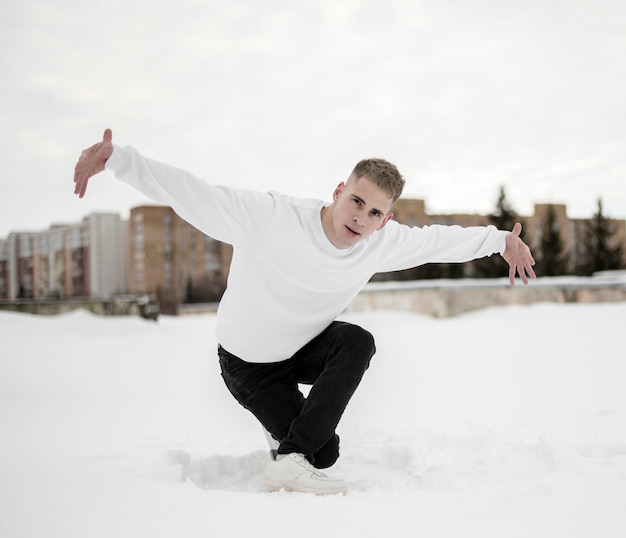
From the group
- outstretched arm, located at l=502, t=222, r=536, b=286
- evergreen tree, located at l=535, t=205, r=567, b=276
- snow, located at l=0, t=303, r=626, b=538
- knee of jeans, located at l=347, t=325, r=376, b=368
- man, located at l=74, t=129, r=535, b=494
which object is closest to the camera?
snow, located at l=0, t=303, r=626, b=538

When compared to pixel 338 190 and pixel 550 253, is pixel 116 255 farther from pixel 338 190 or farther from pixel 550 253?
pixel 338 190

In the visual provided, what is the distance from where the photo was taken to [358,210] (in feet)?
7.33

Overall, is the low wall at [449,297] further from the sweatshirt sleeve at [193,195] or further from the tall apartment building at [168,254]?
the tall apartment building at [168,254]

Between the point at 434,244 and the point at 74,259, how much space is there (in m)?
42.7

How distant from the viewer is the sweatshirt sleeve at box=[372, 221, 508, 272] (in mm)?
2652

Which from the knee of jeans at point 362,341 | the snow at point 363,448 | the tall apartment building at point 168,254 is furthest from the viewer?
the tall apartment building at point 168,254

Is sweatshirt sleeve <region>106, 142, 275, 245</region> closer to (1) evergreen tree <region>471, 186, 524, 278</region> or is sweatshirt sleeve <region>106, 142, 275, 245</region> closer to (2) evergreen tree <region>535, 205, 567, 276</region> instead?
(1) evergreen tree <region>471, 186, 524, 278</region>

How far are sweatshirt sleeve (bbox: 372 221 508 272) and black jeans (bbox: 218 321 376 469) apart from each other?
0.44 metres

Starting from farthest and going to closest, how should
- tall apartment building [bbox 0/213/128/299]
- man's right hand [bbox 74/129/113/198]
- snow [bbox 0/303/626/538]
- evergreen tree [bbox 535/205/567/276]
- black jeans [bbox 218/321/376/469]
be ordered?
tall apartment building [bbox 0/213/128/299] → evergreen tree [bbox 535/205/567/276] → black jeans [bbox 218/321/376/469] → man's right hand [bbox 74/129/113/198] → snow [bbox 0/303/626/538]

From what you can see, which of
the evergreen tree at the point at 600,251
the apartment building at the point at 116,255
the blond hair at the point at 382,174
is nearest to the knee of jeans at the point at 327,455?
the blond hair at the point at 382,174

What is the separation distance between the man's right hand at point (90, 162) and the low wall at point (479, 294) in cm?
882

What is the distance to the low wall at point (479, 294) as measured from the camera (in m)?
9.34

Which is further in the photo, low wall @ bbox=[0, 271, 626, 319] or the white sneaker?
low wall @ bbox=[0, 271, 626, 319]

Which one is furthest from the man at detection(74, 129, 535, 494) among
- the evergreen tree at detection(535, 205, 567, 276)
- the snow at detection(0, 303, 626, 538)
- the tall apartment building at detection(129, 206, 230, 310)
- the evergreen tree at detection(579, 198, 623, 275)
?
the tall apartment building at detection(129, 206, 230, 310)
